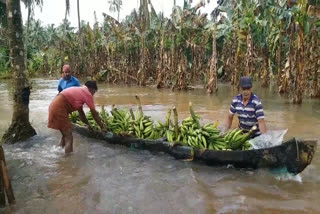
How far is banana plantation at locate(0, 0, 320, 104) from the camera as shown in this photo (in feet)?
35.3

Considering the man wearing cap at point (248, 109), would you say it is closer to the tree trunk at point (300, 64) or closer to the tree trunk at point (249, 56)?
the tree trunk at point (300, 64)

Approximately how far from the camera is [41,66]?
31094mm

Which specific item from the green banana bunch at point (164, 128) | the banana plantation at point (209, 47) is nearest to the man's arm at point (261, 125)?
the green banana bunch at point (164, 128)

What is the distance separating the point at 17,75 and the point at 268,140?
16.0ft

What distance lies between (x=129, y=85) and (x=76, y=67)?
21.1 feet

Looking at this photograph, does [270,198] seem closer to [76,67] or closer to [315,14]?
[315,14]

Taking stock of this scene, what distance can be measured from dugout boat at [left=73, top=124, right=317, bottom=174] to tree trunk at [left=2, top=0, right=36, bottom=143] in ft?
8.04

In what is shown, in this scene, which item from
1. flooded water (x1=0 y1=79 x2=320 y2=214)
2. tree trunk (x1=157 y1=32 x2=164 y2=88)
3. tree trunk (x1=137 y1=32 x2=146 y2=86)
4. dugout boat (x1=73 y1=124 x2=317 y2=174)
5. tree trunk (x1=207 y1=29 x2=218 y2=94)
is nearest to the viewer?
flooded water (x1=0 y1=79 x2=320 y2=214)

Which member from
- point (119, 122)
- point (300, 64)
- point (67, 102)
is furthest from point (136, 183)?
point (300, 64)

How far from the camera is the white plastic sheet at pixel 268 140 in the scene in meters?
5.17

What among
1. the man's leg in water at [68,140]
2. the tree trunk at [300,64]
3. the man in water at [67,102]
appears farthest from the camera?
the tree trunk at [300,64]

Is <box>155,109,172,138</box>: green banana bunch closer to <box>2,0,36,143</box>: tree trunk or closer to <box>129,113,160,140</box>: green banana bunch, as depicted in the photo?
<box>129,113,160,140</box>: green banana bunch

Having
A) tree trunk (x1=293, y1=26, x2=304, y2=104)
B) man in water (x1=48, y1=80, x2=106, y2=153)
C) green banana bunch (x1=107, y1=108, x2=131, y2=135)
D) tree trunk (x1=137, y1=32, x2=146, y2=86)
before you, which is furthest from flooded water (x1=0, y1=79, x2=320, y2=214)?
tree trunk (x1=137, y1=32, x2=146, y2=86)

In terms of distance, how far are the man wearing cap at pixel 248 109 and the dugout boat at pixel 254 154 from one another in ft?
1.35
